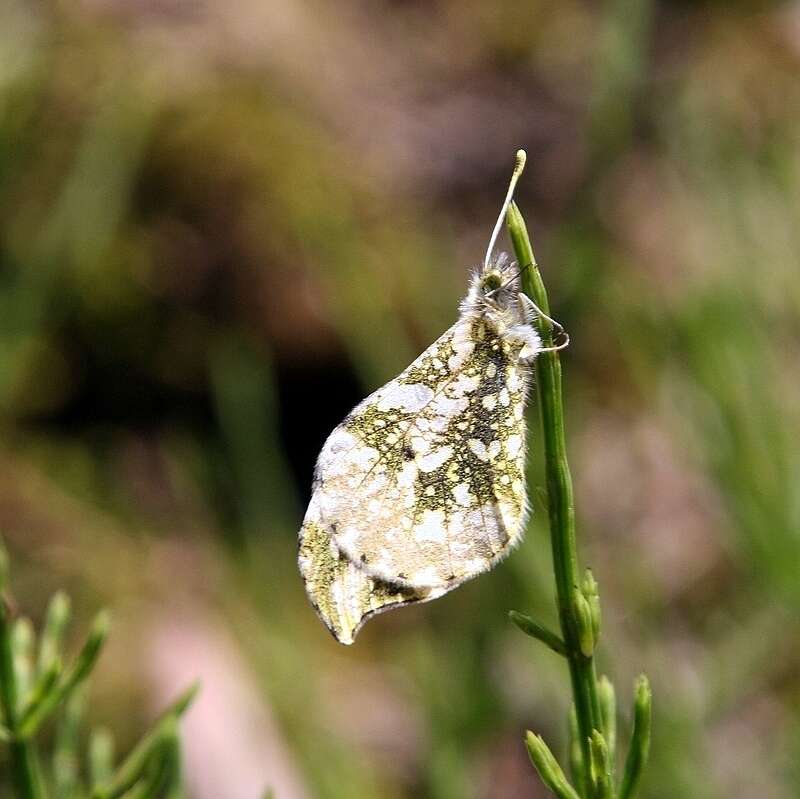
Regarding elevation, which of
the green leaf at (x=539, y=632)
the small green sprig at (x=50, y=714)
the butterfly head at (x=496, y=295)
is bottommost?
the small green sprig at (x=50, y=714)

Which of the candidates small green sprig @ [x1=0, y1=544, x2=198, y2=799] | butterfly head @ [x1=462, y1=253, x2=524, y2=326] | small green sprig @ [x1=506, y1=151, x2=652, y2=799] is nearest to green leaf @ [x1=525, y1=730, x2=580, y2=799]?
small green sprig @ [x1=506, y1=151, x2=652, y2=799]

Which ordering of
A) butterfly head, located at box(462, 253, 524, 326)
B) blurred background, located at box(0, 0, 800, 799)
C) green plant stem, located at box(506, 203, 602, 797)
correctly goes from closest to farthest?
green plant stem, located at box(506, 203, 602, 797) → butterfly head, located at box(462, 253, 524, 326) → blurred background, located at box(0, 0, 800, 799)

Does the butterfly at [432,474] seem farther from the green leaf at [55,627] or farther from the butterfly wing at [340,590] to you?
the green leaf at [55,627]

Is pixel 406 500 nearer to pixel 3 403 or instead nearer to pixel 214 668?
pixel 214 668

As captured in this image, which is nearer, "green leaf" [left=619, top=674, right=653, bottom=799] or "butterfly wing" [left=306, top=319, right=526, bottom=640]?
"green leaf" [left=619, top=674, right=653, bottom=799]

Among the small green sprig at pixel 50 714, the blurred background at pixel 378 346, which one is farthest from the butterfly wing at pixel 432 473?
the blurred background at pixel 378 346

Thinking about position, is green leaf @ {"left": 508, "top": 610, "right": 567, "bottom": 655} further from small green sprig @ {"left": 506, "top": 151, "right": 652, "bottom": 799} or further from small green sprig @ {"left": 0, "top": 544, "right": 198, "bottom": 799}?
small green sprig @ {"left": 0, "top": 544, "right": 198, "bottom": 799}
